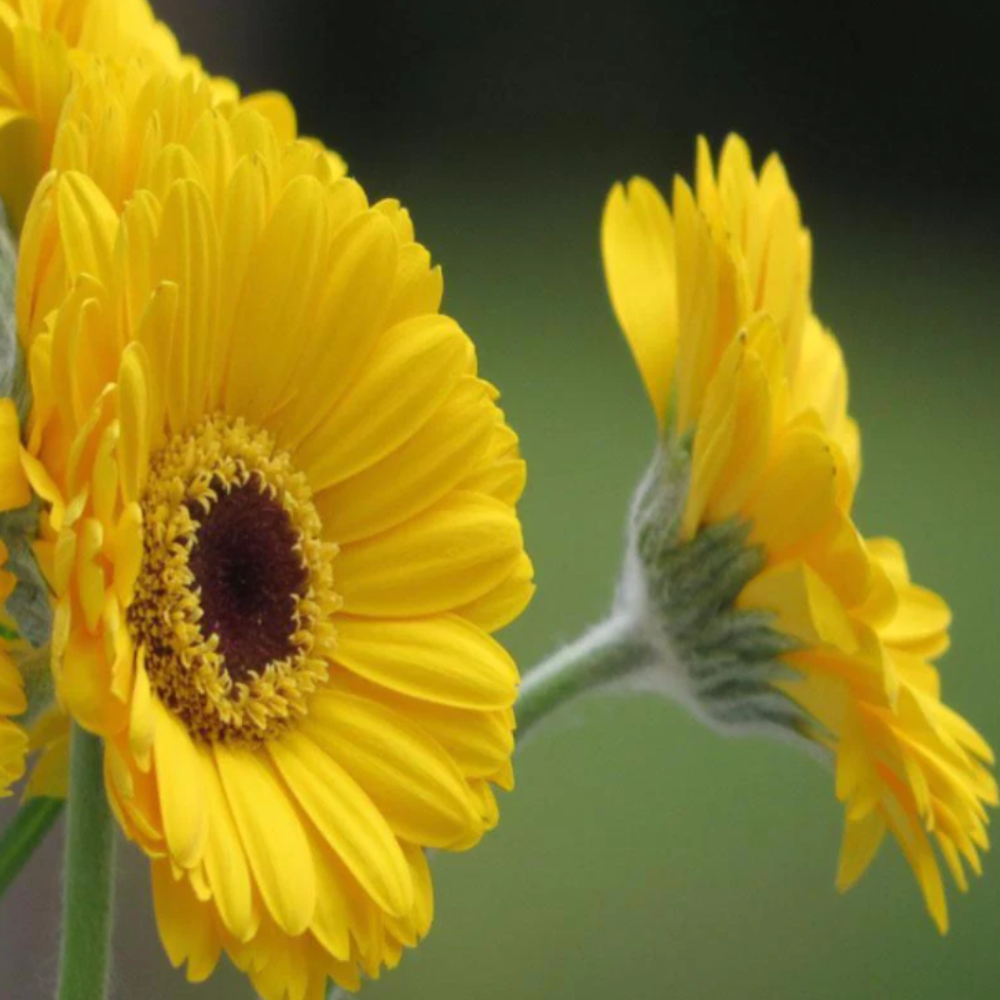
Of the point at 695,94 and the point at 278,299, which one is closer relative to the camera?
the point at 278,299

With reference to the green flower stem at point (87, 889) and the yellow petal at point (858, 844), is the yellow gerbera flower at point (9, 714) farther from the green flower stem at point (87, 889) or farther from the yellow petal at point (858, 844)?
the yellow petal at point (858, 844)

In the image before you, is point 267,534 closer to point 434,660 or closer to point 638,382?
point 434,660

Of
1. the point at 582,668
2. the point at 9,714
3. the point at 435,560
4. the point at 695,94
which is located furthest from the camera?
the point at 695,94

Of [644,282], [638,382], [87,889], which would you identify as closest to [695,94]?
[638,382]

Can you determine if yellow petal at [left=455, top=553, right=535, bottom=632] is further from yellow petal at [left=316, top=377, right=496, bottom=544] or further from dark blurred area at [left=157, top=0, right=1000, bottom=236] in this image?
dark blurred area at [left=157, top=0, right=1000, bottom=236]

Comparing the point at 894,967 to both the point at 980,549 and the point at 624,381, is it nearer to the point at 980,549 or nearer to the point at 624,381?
the point at 980,549

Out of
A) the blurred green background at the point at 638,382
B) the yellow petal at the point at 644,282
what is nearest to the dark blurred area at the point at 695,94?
the blurred green background at the point at 638,382
